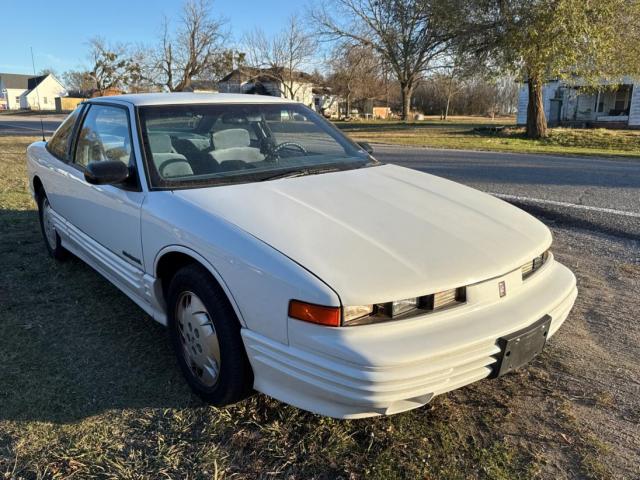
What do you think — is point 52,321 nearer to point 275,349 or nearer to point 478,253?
point 275,349

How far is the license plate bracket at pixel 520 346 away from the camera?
225 centimetres

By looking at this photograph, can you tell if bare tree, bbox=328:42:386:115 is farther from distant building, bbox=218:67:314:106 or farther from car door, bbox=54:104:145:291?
car door, bbox=54:104:145:291

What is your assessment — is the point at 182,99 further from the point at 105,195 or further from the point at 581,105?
the point at 581,105

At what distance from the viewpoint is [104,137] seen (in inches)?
147

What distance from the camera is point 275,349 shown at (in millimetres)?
2164

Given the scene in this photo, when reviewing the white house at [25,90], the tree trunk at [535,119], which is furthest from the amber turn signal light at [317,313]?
the white house at [25,90]

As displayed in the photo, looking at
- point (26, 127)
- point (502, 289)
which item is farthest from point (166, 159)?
point (26, 127)

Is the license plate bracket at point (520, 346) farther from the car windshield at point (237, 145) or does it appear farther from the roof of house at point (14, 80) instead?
the roof of house at point (14, 80)

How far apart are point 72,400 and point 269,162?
69.9 inches

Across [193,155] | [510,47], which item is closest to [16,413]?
[193,155]

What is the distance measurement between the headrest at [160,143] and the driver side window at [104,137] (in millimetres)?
161

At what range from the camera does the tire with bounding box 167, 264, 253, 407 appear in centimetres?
239

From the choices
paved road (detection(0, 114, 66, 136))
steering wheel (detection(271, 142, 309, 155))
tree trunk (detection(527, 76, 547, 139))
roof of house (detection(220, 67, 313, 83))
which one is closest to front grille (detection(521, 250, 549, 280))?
steering wheel (detection(271, 142, 309, 155))

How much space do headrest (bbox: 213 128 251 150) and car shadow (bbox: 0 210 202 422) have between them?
51.1 inches
